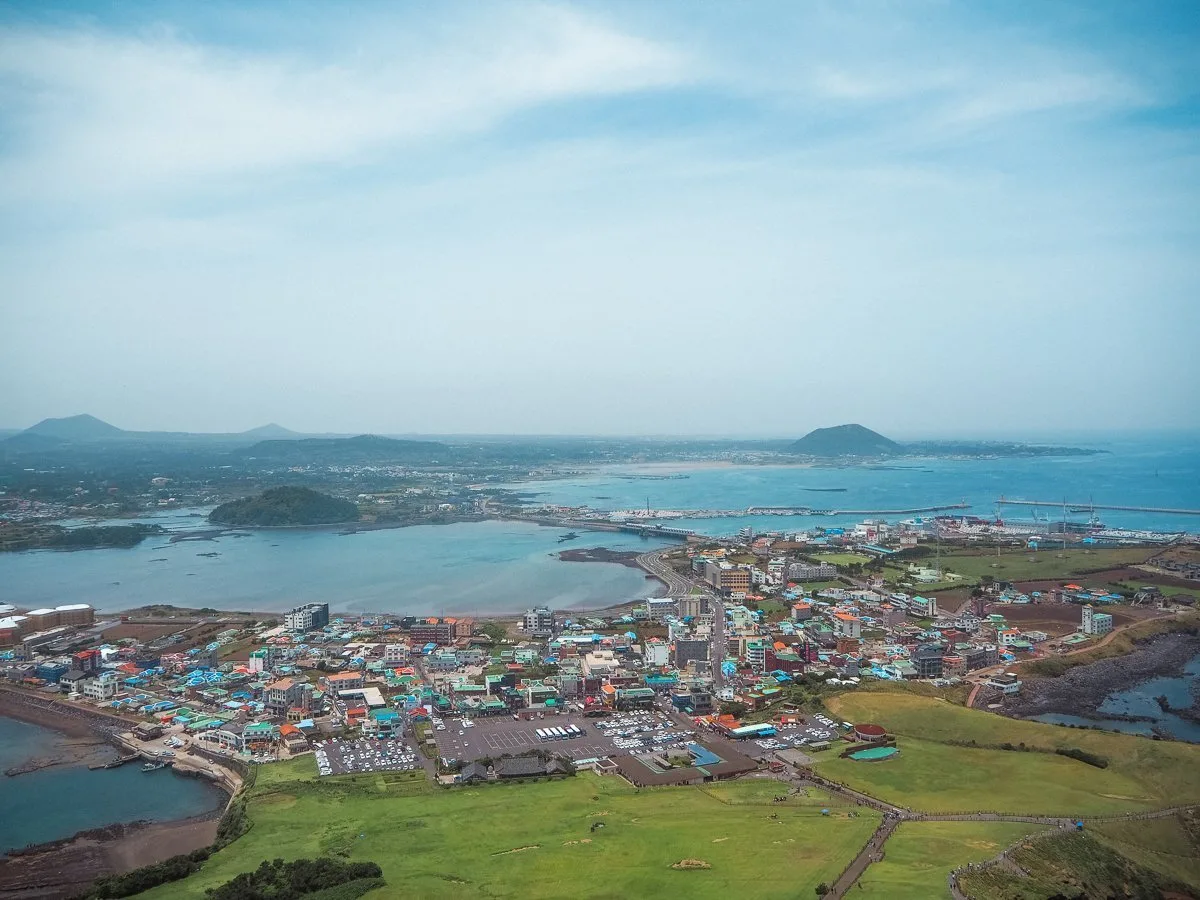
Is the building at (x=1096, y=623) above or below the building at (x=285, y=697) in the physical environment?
above

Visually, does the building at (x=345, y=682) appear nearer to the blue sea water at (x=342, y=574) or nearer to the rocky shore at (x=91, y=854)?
the rocky shore at (x=91, y=854)

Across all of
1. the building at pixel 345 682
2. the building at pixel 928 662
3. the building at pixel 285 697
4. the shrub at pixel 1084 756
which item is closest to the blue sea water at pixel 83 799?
the building at pixel 285 697

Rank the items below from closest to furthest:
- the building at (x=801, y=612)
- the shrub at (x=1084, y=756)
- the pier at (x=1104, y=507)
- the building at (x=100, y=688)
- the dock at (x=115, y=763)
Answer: the shrub at (x=1084, y=756), the dock at (x=115, y=763), the building at (x=100, y=688), the building at (x=801, y=612), the pier at (x=1104, y=507)

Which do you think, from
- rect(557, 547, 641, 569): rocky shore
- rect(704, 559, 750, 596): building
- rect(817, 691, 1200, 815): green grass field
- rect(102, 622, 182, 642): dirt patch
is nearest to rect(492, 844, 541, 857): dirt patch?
rect(817, 691, 1200, 815): green grass field

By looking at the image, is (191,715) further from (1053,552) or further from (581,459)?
(581,459)

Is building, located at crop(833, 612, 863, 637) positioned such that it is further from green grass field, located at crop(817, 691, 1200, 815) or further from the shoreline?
the shoreline

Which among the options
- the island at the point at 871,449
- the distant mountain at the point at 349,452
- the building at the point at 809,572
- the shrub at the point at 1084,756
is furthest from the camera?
the island at the point at 871,449

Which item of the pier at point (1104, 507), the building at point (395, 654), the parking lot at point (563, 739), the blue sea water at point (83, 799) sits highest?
the pier at point (1104, 507)
